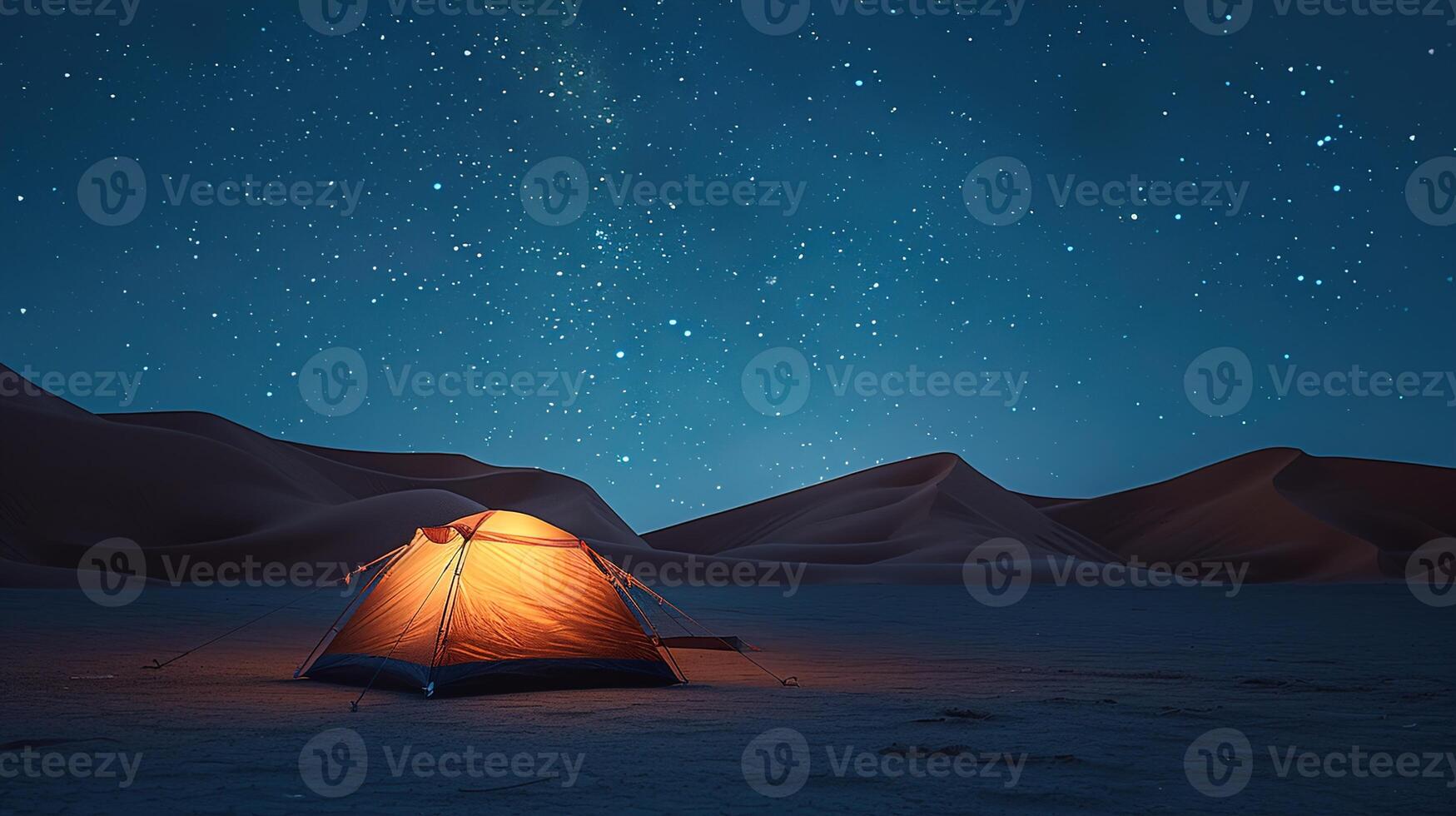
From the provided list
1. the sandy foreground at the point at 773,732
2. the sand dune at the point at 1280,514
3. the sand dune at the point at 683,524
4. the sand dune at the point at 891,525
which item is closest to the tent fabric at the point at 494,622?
the sandy foreground at the point at 773,732

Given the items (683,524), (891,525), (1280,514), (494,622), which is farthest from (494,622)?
(683,524)

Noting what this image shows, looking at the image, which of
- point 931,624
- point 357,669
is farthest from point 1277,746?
point 931,624

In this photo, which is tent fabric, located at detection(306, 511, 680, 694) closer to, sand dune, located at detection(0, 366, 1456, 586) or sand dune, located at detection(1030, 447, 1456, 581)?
sand dune, located at detection(0, 366, 1456, 586)

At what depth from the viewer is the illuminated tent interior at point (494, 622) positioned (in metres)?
9.70

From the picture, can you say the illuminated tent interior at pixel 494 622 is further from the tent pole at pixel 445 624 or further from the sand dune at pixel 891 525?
the sand dune at pixel 891 525

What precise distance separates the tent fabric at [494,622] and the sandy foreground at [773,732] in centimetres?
33

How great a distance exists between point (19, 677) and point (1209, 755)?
1048cm

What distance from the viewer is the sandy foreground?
5.45m

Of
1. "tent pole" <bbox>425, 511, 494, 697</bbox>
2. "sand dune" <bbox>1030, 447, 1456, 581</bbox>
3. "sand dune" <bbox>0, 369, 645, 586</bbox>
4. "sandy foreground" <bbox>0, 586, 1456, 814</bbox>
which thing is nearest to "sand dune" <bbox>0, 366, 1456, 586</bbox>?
"sand dune" <bbox>0, 369, 645, 586</bbox>

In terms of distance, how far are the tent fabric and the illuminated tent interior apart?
0.03 feet

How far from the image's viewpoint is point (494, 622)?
9945mm

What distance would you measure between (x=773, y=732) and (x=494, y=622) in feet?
11.7

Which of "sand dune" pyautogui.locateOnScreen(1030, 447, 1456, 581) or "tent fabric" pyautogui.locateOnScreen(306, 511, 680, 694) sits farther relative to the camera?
"sand dune" pyautogui.locateOnScreen(1030, 447, 1456, 581)

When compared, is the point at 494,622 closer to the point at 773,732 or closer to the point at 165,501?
the point at 773,732
